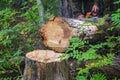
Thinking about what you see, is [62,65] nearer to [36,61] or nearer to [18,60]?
[36,61]

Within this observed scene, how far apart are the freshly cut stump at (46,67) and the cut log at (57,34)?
721 mm

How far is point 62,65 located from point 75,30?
1.16 meters

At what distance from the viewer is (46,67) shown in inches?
131

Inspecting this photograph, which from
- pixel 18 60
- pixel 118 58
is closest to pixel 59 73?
pixel 118 58

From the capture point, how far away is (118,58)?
141 inches

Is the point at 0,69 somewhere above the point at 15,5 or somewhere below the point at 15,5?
below

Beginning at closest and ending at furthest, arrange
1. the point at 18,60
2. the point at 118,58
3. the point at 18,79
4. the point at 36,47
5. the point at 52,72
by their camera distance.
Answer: the point at 52,72
the point at 118,58
the point at 18,79
the point at 18,60
the point at 36,47

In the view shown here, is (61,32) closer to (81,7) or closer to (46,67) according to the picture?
(46,67)

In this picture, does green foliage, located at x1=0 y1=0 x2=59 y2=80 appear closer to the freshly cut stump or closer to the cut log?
the cut log

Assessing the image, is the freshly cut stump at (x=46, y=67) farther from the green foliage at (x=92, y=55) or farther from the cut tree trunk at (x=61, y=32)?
the cut tree trunk at (x=61, y=32)

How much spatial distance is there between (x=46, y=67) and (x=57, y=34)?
124 cm

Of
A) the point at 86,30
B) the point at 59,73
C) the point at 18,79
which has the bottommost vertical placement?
the point at 18,79

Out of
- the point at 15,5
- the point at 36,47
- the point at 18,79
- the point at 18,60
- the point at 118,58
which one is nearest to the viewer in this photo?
the point at 118,58

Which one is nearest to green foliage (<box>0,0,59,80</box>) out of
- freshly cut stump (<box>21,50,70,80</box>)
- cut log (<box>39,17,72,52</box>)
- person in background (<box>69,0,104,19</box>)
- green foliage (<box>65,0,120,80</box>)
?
cut log (<box>39,17,72,52</box>)
